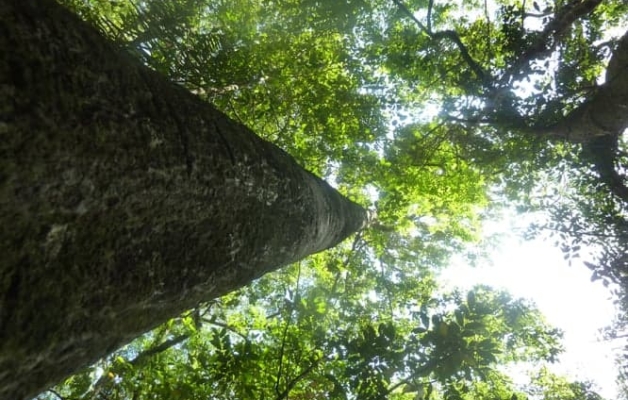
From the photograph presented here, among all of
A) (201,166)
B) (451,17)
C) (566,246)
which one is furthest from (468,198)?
(201,166)

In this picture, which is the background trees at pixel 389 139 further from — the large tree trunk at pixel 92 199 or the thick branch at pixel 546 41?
the large tree trunk at pixel 92 199

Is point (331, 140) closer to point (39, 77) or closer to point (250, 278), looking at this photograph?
point (250, 278)

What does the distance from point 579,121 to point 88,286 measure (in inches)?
291

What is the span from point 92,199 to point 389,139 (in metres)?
8.53

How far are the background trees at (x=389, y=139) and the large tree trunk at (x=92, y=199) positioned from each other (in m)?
2.82

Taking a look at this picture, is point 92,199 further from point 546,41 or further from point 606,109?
point 606,109

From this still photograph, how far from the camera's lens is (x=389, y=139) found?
9.24 metres

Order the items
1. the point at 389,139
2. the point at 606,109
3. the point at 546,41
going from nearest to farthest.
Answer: the point at 546,41
the point at 606,109
the point at 389,139

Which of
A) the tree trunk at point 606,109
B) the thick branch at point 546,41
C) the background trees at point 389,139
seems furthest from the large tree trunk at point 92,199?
the tree trunk at point 606,109

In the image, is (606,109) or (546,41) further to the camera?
(606,109)

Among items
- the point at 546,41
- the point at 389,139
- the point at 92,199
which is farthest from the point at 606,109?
the point at 92,199

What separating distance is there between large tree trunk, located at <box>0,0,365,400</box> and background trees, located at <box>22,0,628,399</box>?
9.26 ft

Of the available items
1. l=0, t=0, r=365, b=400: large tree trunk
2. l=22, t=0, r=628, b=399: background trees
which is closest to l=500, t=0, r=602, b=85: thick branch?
l=22, t=0, r=628, b=399: background trees

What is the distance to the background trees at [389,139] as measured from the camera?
501cm
